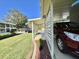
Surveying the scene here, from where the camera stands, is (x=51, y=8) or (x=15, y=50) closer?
(x=51, y=8)

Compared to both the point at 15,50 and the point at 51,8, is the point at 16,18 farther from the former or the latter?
the point at 51,8

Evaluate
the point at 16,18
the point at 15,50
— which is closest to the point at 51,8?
the point at 15,50

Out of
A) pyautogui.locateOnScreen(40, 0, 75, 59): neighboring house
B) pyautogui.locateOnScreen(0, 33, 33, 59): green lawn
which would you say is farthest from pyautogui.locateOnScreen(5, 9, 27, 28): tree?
pyautogui.locateOnScreen(40, 0, 75, 59): neighboring house

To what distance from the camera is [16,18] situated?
5056cm

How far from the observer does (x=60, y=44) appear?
690 centimetres

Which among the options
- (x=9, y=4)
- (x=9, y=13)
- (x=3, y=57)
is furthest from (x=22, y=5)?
(x=3, y=57)

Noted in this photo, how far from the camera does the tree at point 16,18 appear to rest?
49.5 meters

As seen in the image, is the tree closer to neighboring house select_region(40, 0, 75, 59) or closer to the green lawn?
the green lawn

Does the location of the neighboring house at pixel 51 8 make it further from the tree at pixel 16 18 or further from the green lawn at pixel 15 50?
the tree at pixel 16 18

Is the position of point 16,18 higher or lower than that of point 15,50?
higher

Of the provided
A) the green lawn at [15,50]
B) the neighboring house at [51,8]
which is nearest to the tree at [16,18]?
the green lawn at [15,50]

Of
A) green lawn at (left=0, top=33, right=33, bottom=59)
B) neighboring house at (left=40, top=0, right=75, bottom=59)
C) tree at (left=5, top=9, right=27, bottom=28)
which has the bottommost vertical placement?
green lawn at (left=0, top=33, right=33, bottom=59)

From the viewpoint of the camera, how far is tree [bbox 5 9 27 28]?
49531 mm

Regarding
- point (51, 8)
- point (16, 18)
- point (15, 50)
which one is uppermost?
point (16, 18)
